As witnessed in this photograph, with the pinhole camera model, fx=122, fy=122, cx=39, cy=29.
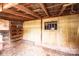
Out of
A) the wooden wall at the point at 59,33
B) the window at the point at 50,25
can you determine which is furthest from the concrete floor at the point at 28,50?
the window at the point at 50,25

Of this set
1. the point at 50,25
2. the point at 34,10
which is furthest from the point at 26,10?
the point at 50,25

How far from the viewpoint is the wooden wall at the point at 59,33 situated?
1711mm

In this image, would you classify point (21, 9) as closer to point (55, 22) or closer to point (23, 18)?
point (23, 18)

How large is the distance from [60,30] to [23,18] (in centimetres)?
56

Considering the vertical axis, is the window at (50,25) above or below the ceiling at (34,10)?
below

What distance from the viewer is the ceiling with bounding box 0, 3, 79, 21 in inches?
66.5

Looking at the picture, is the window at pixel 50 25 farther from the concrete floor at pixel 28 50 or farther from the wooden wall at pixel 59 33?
the concrete floor at pixel 28 50

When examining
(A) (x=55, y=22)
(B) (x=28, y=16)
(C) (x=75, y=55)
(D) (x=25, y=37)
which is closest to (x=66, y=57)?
(C) (x=75, y=55)

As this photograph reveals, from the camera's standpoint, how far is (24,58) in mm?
1805

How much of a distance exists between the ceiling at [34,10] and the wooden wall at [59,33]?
0.24ft

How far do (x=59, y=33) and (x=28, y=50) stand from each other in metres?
0.51

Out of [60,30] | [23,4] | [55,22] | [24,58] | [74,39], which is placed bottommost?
[24,58]

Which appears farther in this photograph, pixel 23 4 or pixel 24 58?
pixel 24 58

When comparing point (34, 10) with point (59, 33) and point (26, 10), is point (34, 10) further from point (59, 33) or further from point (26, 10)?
point (59, 33)
